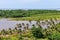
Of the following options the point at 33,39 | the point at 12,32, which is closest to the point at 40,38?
the point at 33,39

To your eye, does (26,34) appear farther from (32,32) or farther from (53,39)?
(53,39)

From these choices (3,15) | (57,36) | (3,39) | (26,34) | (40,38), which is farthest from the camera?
(3,15)

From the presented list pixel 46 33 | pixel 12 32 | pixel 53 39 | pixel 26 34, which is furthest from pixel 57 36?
pixel 12 32

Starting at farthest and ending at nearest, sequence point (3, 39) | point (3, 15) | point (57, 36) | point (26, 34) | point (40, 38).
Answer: point (3, 15), point (26, 34), point (40, 38), point (3, 39), point (57, 36)

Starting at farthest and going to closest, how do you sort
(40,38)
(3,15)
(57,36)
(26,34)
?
(3,15) < (26,34) < (40,38) < (57,36)

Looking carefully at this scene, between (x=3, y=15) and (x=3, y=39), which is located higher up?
(x=3, y=39)

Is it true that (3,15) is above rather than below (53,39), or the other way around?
below

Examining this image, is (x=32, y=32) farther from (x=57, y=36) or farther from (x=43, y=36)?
(x=57, y=36)

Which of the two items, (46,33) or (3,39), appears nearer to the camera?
(3,39)

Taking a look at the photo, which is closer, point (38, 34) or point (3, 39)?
point (3, 39)
